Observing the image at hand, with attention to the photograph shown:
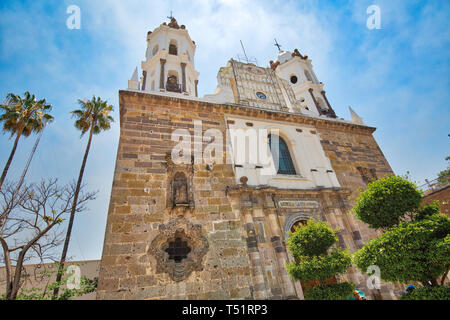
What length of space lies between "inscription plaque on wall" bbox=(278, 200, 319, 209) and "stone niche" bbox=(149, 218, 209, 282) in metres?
3.59

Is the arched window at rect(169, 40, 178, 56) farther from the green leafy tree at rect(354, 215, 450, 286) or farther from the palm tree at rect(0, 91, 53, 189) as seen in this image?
the green leafy tree at rect(354, 215, 450, 286)

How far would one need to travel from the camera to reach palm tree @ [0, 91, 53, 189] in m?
12.8

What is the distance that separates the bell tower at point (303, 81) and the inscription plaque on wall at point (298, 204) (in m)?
7.32

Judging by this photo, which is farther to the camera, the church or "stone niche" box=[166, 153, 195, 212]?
"stone niche" box=[166, 153, 195, 212]

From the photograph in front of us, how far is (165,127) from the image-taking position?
1003 cm

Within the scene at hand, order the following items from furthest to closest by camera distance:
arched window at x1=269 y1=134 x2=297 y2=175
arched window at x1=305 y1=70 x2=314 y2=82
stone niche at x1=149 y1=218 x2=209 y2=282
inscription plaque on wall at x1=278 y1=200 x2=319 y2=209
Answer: arched window at x1=305 y1=70 x2=314 y2=82 → arched window at x1=269 y1=134 x2=297 y2=175 → inscription plaque on wall at x1=278 y1=200 x2=319 y2=209 → stone niche at x1=149 y1=218 x2=209 y2=282

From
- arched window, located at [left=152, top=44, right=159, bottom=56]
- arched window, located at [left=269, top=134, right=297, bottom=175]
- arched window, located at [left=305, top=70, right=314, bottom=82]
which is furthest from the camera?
arched window, located at [left=305, top=70, right=314, bottom=82]

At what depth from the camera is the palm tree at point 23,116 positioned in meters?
12.8

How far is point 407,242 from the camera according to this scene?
16.7 feet

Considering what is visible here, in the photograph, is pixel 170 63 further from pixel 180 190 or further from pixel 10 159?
pixel 10 159

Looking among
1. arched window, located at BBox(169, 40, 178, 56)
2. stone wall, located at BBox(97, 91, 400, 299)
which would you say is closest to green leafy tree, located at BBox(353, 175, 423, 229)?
stone wall, located at BBox(97, 91, 400, 299)
